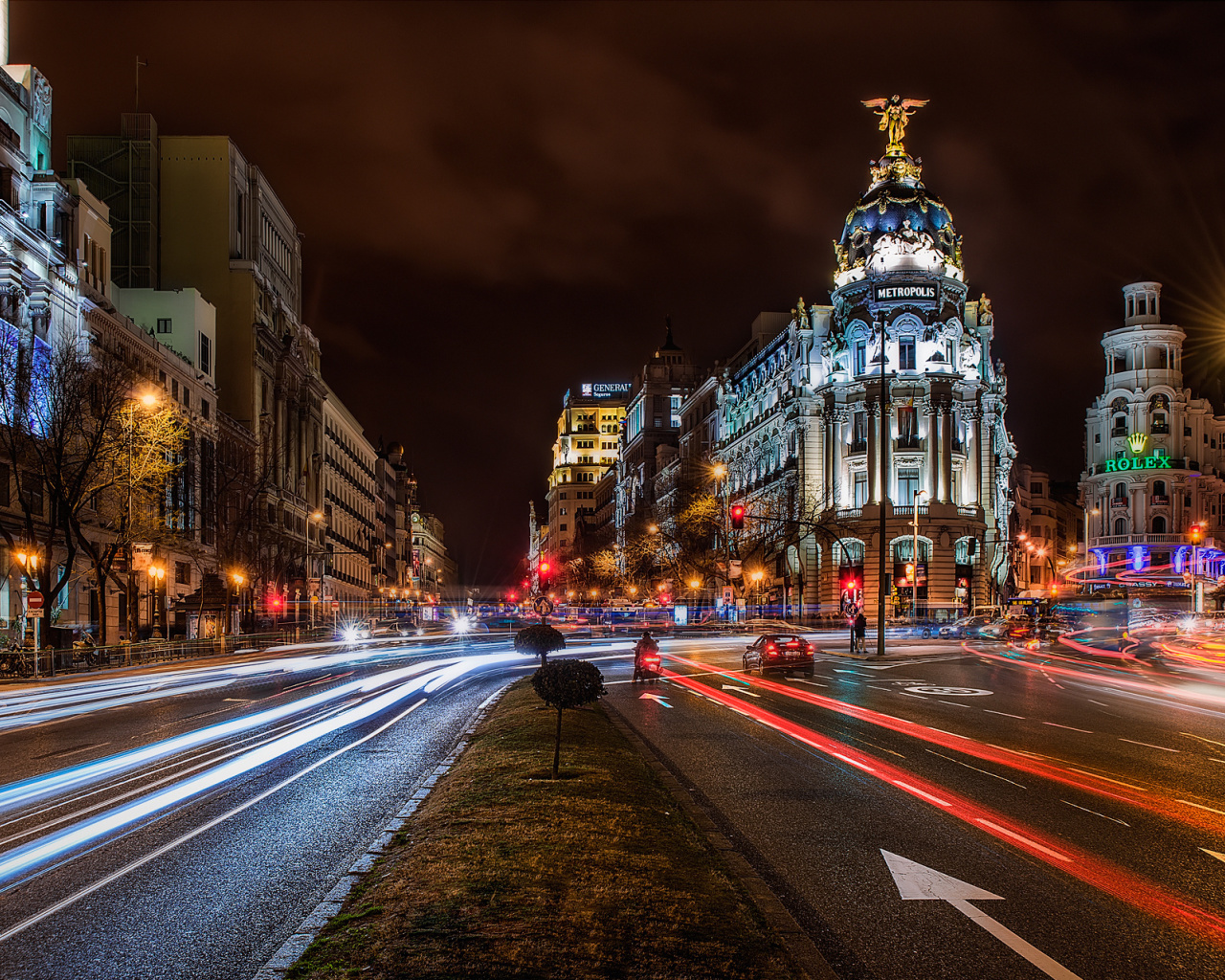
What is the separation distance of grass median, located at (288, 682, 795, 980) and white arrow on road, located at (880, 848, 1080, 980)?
1.51m

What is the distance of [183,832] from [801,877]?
19.8 feet

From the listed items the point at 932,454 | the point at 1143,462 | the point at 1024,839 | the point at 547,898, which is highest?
the point at 1143,462

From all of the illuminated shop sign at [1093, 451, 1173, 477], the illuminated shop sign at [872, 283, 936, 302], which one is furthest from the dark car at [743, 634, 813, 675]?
the illuminated shop sign at [1093, 451, 1173, 477]

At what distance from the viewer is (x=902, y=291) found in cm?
7956

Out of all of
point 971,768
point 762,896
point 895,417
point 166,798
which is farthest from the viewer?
point 895,417

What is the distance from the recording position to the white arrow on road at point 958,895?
23.0ft

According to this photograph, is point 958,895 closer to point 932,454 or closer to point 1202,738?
point 1202,738

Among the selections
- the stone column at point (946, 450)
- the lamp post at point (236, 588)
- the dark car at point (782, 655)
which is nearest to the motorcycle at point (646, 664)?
the dark car at point (782, 655)

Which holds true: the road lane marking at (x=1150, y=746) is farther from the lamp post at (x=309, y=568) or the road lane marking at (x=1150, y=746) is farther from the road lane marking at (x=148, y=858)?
the lamp post at (x=309, y=568)

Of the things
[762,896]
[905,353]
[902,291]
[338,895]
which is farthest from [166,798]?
[902,291]

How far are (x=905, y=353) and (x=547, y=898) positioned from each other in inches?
3015

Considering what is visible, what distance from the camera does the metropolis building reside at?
257ft

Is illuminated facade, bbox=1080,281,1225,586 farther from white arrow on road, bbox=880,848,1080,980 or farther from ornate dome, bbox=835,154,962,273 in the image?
white arrow on road, bbox=880,848,1080,980

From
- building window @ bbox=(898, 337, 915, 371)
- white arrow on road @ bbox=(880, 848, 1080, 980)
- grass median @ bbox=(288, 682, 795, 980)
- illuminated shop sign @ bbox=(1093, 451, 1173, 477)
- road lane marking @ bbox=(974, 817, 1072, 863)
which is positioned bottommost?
road lane marking @ bbox=(974, 817, 1072, 863)
